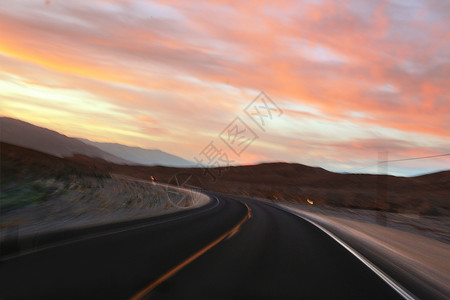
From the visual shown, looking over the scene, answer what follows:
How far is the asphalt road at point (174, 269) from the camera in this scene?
5.69 metres

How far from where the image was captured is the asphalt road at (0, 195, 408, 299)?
5691 mm

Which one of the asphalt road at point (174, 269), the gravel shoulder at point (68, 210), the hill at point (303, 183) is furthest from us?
the hill at point (303, 183)

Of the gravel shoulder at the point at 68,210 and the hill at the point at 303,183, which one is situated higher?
the hill at the point at 303,183

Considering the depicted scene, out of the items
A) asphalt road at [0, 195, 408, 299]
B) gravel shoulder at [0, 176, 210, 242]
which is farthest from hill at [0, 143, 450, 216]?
asphalt road at [0, 195, 408, 299]

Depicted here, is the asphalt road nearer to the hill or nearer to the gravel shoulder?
the gravel shoulder

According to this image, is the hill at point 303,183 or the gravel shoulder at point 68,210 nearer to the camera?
the gravel shoulder at point 68,210

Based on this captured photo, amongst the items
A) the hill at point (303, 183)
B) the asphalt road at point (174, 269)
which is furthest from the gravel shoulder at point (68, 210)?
the hill at point (303, 183)

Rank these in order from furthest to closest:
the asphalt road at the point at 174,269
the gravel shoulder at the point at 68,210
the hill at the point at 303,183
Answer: the hill at the point at 303,183
the gravel shoulder at the point at 68,210
the asphalt road at the point at 174,269

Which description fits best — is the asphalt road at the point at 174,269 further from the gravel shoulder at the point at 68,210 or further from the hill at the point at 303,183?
the hill at the point at 303,183

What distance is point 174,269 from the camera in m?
7.25

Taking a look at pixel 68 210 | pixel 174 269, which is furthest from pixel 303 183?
pixel 174 269

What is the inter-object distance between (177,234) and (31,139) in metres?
76.5

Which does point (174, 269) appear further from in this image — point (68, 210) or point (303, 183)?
point (303, 183)

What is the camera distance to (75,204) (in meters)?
17.6
